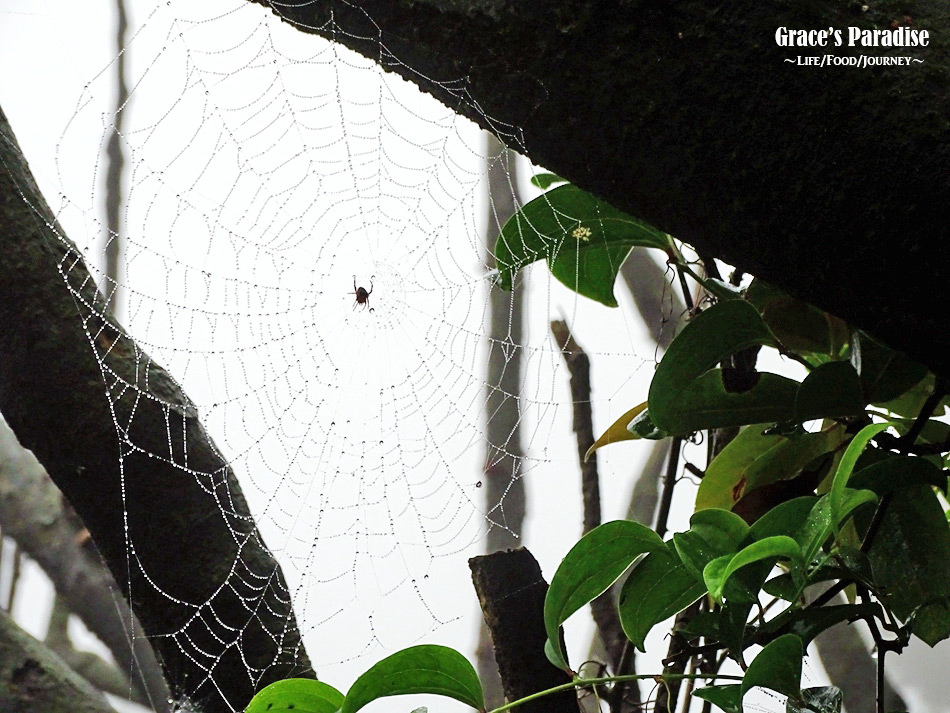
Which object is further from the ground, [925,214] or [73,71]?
[73,71]

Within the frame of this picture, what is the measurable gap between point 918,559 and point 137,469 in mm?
636

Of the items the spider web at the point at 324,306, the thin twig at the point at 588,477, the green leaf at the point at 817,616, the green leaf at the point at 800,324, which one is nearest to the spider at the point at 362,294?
the spider web at the point at 324,306

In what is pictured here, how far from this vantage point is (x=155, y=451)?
2.35 ft

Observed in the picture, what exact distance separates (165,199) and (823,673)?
41.8 inches

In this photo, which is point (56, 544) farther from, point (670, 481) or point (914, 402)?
point (914, 402)

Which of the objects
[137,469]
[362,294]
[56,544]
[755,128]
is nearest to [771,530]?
[755,128]

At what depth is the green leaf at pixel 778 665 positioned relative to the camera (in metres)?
0.43

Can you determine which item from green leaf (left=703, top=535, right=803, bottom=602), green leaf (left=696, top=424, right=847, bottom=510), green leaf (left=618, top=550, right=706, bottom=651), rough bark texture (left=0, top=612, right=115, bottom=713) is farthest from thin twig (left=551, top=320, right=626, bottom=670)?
rough bark texture (left=0, top=612, right=115, bottom=713)

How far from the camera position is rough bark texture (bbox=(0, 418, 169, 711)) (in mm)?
1075

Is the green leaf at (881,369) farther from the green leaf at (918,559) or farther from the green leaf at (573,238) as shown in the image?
the green leaf at (573,238)

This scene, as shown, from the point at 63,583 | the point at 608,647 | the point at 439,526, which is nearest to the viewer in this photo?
the point at 608,647

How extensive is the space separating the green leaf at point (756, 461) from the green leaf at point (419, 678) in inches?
9.9

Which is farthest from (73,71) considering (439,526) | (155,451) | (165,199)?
(439,526)

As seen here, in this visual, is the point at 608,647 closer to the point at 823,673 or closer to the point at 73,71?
the point at 823,673
